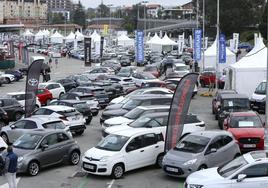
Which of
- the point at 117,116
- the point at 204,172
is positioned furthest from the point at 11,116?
the point at 204,172

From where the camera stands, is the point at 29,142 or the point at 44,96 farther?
the point at 44,96

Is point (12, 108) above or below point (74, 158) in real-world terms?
above

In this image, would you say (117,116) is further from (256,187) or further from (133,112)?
(256,187)

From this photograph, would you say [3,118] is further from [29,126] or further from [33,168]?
[33,168]

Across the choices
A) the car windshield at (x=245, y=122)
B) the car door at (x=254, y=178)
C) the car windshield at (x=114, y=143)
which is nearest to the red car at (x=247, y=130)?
the car windshield at (x=245, y=122)

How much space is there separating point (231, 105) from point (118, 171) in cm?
1133

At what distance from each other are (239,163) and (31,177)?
23.6 ft

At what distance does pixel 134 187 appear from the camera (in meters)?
16.5

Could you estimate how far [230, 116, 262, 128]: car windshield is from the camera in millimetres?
21219

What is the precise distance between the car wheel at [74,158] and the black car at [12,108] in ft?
36.5

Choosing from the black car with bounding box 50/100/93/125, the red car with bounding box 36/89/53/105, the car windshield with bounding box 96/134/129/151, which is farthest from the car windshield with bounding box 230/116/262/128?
the red car with bounding box 36/89/53/105

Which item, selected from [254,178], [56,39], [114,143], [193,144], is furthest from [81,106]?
[56,39]

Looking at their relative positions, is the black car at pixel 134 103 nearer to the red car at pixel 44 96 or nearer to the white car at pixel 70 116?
the white car at pixel 70 116

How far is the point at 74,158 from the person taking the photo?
19.5 metres
